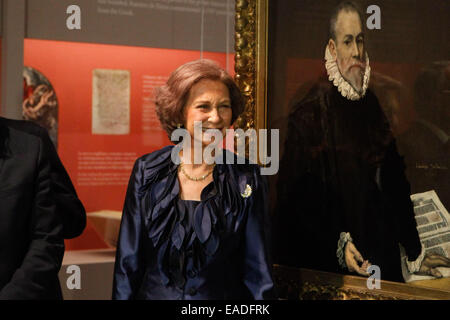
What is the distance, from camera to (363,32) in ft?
5.98

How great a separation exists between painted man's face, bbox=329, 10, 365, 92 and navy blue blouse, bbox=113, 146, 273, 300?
1.39ft

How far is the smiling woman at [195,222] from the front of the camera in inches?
67.2

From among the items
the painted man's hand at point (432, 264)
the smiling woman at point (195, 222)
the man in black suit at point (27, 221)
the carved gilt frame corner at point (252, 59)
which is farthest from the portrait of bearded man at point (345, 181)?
the man in black suit at point (27, 221)

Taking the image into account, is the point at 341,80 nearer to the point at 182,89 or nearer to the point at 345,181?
the point at 345,181

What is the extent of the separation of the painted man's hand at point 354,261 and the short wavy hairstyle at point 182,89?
522 millimetres

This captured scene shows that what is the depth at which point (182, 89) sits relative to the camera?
174cm

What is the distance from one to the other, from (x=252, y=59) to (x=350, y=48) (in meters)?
0.35

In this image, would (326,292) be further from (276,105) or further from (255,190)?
(276,105)

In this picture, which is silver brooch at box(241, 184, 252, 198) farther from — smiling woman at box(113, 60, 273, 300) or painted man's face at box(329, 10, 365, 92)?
painted man's face at box(329, 10, 365, 92)

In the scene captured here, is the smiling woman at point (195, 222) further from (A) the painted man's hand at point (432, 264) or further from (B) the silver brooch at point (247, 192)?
(A) the painted man's hand at point (432, 264)

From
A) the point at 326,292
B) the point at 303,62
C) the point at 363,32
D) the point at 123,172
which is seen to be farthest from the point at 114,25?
the point at 326,292

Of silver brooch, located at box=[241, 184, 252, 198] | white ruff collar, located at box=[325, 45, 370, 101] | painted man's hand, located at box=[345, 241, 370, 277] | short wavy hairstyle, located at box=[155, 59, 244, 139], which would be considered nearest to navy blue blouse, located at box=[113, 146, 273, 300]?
silver brooch, located at box=[241, 184, 252, 198]

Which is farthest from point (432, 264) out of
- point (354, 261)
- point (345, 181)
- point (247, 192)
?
point (247, 192)

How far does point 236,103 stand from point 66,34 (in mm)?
635
